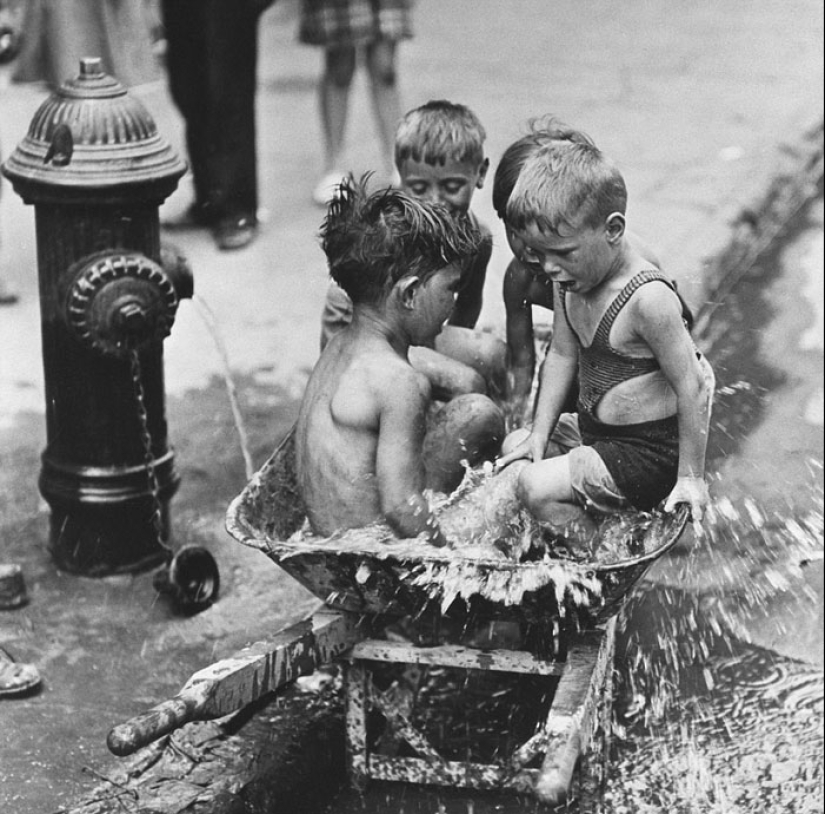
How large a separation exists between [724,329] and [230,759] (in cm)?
361

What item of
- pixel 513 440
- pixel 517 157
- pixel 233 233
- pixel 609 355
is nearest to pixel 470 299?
pixel 517 157

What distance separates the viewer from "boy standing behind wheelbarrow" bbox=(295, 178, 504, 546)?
3.38m

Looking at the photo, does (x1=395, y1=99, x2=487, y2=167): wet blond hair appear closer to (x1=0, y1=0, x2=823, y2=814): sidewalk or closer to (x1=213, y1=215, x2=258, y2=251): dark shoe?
(x1=0, y1=0, x2=823, y2=814): sidewalk

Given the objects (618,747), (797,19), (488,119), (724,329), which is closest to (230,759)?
(618,747)

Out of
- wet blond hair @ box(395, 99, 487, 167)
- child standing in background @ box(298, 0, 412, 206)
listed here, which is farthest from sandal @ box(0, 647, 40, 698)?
child standing in background @ box(298, 0, 412, 206)

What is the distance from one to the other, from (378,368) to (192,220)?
399cm

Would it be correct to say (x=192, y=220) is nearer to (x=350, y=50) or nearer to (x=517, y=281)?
(x=350, y=50)

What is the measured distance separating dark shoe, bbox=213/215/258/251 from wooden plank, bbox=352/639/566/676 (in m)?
3.74

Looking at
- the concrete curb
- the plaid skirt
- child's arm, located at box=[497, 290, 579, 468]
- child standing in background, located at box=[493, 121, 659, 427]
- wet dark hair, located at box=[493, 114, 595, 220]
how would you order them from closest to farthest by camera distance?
the concrete curb, child's arm, located at box=[497, 290, 579, 468], wet dark hair, located at box=[493, 114, 595, 220], child standing in background, located at box=[493, 121, 659, 427], the plaid skirt

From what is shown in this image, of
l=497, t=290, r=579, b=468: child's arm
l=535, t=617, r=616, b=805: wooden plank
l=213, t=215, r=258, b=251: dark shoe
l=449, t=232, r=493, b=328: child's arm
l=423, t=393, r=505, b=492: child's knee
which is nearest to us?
l=535, t=617, r=616, b=805: wooden plank

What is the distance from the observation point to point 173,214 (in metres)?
7.32

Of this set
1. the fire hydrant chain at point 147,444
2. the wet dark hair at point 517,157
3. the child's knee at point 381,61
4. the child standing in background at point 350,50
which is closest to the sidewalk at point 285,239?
the fire hydrant chain at point 147,444

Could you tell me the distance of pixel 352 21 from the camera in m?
7.05

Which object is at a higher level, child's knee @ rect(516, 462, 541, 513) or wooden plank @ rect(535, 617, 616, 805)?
child's knee @ rect(516, 462, 541, 513)
